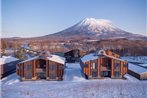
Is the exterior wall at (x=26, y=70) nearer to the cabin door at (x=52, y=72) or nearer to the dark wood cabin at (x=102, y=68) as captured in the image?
the cabin door at (x=52, y=72)

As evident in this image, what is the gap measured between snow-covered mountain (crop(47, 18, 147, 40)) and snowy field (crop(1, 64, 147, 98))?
242 feet

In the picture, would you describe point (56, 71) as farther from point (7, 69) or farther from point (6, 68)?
point (7, 69)

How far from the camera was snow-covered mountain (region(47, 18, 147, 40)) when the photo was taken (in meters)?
95.4

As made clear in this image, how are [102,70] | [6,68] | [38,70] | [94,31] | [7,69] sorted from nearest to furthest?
1. [38,70]
2. [102,70]
3. [6,68]
4. [7,69]
5. [94,31]

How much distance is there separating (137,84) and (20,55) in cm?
1849

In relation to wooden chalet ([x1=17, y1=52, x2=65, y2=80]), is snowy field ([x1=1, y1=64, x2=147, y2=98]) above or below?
below

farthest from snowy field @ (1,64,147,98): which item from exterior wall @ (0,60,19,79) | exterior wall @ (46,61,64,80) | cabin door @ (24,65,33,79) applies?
exterior wall @ (0,60,19,79)

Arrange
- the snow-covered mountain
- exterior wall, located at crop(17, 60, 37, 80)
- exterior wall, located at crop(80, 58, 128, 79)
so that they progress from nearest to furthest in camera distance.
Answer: exterior wall, located at crop(17, 60, 37, 80) < exterior wall, located at crop(80, 58, 128, 79) < the snow-covered mountain

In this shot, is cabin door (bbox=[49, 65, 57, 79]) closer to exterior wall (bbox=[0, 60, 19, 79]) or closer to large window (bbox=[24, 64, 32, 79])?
large window (bbox=[24, 64, 32, 79])

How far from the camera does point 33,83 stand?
61.5 feet

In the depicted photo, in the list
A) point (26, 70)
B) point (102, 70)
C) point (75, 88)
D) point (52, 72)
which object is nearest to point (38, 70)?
point (26, 70)

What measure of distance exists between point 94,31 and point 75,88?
87.1 meters

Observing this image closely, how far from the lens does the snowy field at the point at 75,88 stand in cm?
1475

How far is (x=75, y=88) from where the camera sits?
16.8 m
